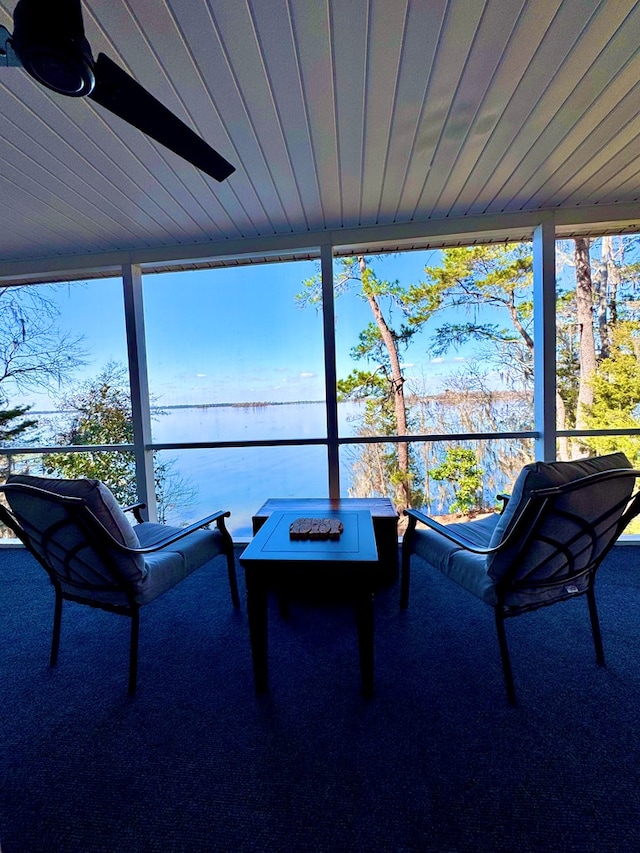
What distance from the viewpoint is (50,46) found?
2.92 feet

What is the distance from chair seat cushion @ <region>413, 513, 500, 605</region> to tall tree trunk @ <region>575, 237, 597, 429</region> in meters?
1.84

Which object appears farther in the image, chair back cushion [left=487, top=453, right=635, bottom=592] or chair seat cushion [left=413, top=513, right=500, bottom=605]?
chair seat cushion [left=413, top=513, right=500, bottom=605]

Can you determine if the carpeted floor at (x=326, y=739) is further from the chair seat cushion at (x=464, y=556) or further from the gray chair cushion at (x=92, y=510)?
the gray chair cushion at (x=92, y=510)

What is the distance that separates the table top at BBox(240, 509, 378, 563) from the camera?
158cm

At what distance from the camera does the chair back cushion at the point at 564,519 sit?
1.36 meters

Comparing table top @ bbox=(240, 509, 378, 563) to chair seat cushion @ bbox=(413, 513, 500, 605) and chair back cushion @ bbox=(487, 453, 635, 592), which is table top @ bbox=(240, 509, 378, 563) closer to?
chair seat cushion @ bbox=(413, 513, 500, 605)

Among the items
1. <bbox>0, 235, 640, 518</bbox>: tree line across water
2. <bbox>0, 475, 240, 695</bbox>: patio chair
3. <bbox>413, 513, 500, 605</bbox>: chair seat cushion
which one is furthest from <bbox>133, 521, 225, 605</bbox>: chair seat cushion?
<bbox>0, 235, 640, 518</bbox>: tree line across water

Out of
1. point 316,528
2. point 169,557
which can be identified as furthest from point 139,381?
point 316,528

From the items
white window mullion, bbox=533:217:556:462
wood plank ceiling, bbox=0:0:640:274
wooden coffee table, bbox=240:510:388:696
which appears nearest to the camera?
wood plank ceiling, bbox=0:0:640:274

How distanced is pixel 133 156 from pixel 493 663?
3.35 meters

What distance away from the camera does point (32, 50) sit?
2.92 ft

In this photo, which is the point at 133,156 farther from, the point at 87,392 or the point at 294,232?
the point at 87,392

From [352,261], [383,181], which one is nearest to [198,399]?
[352,261]

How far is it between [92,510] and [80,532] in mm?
109
